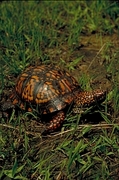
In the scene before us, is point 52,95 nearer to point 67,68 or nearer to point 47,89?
point 47,89

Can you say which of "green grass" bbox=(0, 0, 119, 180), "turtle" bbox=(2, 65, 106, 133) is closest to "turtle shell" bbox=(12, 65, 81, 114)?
"turtle" bbox=(2, 65, 106, 133)

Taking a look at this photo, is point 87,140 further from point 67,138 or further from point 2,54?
point 2,54

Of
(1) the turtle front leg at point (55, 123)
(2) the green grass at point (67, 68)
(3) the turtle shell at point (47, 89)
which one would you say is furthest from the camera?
(3) the turtle shell at point (47, 89)

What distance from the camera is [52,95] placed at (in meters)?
3.56

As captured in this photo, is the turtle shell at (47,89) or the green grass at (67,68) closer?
the green grass at (67,68)

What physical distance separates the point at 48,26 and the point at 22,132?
6.61 feet

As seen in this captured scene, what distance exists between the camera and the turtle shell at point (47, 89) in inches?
140

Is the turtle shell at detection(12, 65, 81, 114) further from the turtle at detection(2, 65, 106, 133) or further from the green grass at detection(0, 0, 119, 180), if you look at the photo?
the green grass at detection(0, 0, 119, 180)

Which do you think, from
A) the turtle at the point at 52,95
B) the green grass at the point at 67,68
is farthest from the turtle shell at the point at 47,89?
the green grass at the point at 67,68

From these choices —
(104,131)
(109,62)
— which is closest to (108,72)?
(109,62)

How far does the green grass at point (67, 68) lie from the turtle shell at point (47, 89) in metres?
0.14

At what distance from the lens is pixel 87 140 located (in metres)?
3.31

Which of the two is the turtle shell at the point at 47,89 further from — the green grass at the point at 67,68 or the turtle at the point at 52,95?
the green grass at the point at 67,68

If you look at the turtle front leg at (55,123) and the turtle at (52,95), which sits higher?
the turtle at (52,95)
